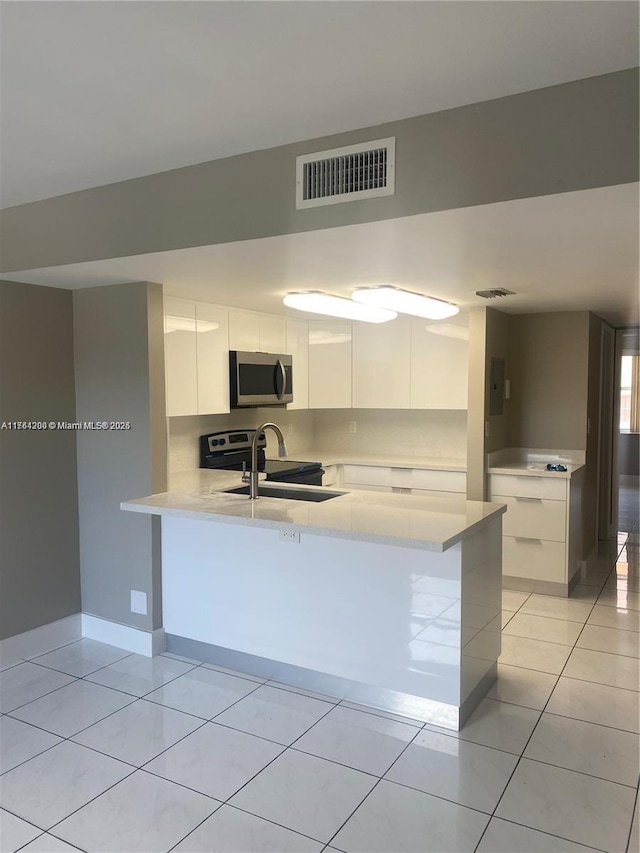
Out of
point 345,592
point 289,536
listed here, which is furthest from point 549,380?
point 289,536

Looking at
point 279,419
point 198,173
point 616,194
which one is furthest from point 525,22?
point 279,419

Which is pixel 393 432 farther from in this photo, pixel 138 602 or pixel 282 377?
pixel 138 602

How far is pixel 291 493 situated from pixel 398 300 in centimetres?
128

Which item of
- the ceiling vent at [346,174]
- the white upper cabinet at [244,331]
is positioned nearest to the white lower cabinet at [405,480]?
the white upper cabinet at [244,331]

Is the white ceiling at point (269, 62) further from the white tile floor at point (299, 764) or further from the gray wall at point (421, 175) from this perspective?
the white tile floor at point (299, 764)

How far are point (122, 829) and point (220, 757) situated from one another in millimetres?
503

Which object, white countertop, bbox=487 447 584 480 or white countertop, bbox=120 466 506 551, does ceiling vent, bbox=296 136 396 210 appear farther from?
white countertop, bbox=487 447 584 480

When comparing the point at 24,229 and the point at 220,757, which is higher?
the point at 24,229

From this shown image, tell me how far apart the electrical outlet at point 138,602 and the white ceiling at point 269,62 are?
2431mm

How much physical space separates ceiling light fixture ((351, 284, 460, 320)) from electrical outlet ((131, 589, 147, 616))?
82.9 inches

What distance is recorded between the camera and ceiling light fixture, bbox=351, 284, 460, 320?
353cm

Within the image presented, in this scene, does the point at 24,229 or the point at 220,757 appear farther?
the point at 24,229

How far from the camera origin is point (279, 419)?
19.1 ft

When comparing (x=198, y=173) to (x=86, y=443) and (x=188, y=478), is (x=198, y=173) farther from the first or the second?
(x=188, y=478)
